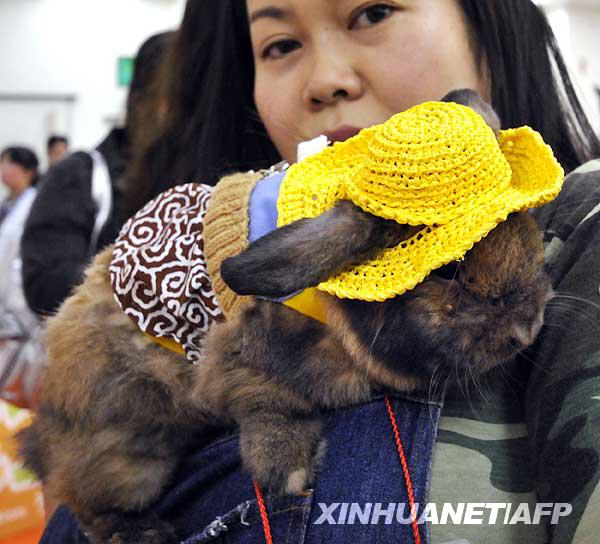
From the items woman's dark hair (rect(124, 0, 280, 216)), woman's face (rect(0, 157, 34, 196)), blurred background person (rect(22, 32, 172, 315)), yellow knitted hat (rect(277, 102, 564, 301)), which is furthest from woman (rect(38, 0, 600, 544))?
woman's face (rect(0, 157, 34, 196))

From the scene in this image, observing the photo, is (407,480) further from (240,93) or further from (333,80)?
(240,93)

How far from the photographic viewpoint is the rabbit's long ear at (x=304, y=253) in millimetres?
796

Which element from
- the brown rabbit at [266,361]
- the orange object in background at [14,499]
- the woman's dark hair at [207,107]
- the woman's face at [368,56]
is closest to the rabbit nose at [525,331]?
the brown rabbit at [266,361]

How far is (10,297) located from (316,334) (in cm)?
273

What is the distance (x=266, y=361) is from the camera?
0.93 meters

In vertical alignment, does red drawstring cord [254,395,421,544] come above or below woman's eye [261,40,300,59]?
below

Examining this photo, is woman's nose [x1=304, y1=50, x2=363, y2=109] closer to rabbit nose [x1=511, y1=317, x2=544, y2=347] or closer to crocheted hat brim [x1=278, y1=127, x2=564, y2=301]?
crocheted hat brim [x1=278, y1=127, x2=564, y2=301]

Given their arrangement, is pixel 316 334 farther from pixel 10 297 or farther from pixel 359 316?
pixel 10 297

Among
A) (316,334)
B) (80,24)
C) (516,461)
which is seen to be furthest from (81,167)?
(80,24)

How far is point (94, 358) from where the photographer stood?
1062mm

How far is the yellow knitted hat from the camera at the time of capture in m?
0.78

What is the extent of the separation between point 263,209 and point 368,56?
0.32 m

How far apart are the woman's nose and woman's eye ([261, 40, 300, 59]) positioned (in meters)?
0.08

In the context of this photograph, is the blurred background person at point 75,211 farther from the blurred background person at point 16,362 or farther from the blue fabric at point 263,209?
the blue fabric at point 263,209
